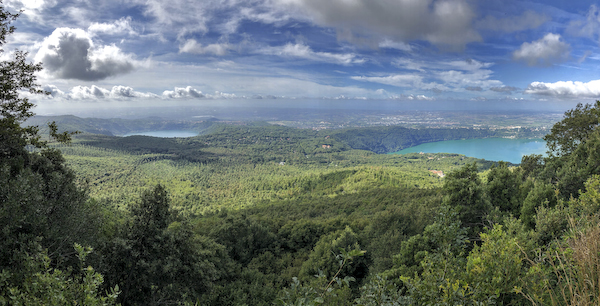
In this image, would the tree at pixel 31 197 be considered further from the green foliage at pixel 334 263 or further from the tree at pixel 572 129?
the tree at pixel 572 129

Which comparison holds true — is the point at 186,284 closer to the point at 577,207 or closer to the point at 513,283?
the point at 513,283

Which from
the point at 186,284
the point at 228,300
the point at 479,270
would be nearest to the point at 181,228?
the point at 186,284

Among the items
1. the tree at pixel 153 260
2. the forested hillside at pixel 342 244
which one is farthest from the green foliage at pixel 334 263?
the tree at pixel 153 260

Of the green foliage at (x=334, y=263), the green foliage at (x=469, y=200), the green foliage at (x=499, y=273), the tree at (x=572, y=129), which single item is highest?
the tree at (x=572, y=129)

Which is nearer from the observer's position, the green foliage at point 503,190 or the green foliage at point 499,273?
the green foliage at point 499,273

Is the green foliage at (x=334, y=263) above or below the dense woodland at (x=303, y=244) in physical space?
below

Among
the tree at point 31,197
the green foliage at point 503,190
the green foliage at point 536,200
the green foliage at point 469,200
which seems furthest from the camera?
the green foliage at point 503,190

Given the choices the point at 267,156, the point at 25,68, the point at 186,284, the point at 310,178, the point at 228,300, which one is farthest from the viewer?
A: the point at 267,156

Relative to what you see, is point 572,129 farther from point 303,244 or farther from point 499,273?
point 303,244

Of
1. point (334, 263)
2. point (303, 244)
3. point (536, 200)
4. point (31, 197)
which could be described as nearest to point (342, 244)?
point (334, 263)

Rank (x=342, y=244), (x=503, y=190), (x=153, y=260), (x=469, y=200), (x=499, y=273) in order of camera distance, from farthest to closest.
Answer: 1. (x=342, y=244)
2. (x=503, y=190)
3. (x=469, y=200)
4. (x=153, y=260)
5. (x=499, y=273)

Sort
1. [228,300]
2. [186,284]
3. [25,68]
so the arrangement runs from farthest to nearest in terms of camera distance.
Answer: [228,300] → [186,284] → [25,68]
